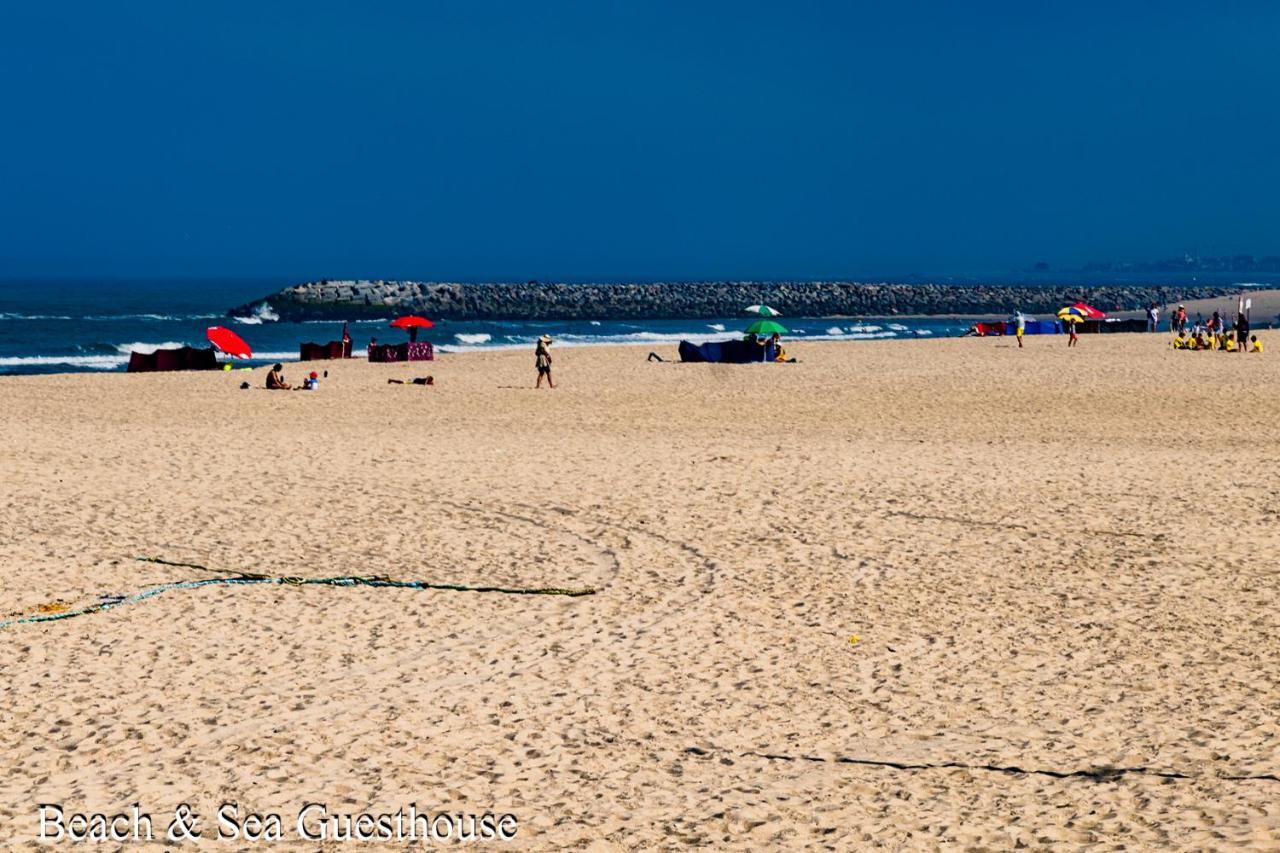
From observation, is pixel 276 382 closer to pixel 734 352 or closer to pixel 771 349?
pixel 734 352

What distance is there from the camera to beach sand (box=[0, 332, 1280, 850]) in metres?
6.22

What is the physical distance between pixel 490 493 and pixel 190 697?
6636mm

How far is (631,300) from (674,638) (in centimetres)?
8233

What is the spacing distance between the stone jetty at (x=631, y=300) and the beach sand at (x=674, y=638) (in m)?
62.2

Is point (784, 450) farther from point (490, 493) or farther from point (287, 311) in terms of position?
point (287, 311)

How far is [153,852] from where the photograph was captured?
5.66 meters

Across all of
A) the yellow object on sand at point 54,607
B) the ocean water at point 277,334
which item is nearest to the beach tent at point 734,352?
the ocean water at point 277,334

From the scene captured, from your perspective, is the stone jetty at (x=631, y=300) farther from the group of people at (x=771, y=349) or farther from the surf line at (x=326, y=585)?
the surf line at (x=326, y=585)

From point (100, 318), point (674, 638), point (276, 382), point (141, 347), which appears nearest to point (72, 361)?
point (141, 347)

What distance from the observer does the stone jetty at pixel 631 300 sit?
79500mm

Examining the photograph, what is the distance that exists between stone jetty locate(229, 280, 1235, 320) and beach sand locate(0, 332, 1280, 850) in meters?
62.2

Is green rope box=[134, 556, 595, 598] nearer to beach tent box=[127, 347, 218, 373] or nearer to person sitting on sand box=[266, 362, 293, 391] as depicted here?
person sitting on sand box=[266, 362, 293, 391]

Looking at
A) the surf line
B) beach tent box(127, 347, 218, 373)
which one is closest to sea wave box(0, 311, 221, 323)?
beach tent box(127, 347, 218, 373)

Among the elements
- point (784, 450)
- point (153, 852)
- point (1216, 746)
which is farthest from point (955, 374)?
point (153, 852)
